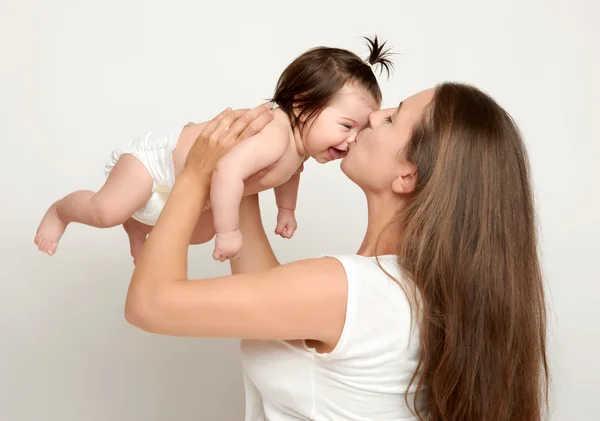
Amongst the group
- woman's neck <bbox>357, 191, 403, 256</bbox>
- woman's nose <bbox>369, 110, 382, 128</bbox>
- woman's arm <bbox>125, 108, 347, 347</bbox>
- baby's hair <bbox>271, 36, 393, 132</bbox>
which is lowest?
woman's arm <bbox>125, 108, 347, 347</bbox>

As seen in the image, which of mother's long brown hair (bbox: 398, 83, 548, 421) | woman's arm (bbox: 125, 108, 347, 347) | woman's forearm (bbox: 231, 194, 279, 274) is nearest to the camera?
woman's arm (bbox: 125, 108, 347, 347)

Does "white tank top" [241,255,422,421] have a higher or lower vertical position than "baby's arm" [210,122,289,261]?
lower

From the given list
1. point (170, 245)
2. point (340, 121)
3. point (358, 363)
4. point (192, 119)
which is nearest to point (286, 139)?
point (340, 121)

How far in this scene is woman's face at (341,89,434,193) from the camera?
5.92 ft

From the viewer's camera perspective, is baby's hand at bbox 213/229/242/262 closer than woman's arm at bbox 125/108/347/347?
No

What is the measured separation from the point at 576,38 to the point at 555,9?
16cm

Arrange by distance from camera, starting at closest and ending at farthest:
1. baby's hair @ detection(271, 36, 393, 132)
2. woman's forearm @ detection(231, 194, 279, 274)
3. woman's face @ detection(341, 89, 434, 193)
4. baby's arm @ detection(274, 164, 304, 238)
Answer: woman's face @ detection(341, 89, 434, 193), baby's hair @ detection(271, 36, 393, 132), woman's forearm @ detection(231, 194, 279, 274), baby's arm @ detection(274, 164, 304, 238)

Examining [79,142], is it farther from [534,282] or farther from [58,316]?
[534,282]

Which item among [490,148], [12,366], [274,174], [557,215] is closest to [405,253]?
[490,148]

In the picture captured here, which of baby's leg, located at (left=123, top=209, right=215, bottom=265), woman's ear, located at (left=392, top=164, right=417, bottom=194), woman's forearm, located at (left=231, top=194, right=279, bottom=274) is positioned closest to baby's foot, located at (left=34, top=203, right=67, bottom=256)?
baby's leg, located at (left=123, top=209, right=215, bottom=265)

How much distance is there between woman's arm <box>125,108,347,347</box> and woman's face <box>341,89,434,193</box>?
12.7 inches

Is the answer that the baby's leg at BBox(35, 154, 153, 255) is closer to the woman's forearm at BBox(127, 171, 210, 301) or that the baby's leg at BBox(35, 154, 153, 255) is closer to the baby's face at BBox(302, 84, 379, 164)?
the woman's forearm at BBox(127, 171, 210, 301)

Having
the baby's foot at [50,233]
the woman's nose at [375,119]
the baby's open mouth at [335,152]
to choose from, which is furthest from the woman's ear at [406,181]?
the baby's foot at [50,233]

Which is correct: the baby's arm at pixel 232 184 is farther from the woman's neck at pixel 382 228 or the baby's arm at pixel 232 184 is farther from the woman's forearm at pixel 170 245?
the woman's neck at pixel 382 228
